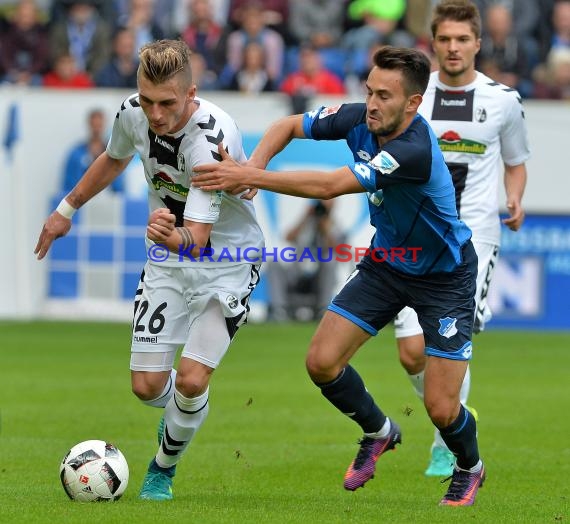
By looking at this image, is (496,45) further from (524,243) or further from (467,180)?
(467,180)

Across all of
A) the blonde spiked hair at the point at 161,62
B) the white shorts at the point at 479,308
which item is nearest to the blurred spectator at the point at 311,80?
the white shorts at the point at 479,308

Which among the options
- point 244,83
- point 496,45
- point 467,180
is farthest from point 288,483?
point 496,45

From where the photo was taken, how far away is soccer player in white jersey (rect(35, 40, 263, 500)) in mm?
7195

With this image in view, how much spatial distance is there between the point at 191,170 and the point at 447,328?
1722 mm

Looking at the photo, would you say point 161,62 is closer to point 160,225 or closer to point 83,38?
point 160,225

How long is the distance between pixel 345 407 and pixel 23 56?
14.1 metres

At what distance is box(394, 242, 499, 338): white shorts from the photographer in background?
358 inches

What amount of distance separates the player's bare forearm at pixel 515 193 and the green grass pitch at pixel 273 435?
1710mm

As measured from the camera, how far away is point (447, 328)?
7445 mm

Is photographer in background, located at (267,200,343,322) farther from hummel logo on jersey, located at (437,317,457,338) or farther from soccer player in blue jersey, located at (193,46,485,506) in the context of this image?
hummel logo on jersey, located at (437,317,457,338)

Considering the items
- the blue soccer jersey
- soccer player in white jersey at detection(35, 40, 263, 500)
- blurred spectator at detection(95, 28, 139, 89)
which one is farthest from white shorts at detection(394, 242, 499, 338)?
blurred spectator at detection(95, 28, 139, 89)

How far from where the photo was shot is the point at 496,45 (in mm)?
20094

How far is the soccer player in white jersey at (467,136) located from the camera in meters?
8.83

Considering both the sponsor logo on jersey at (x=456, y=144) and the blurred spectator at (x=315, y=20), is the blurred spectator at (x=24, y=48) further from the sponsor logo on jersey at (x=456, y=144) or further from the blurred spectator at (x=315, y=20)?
the sponsor logo on jersey at (x=456, y=144)
